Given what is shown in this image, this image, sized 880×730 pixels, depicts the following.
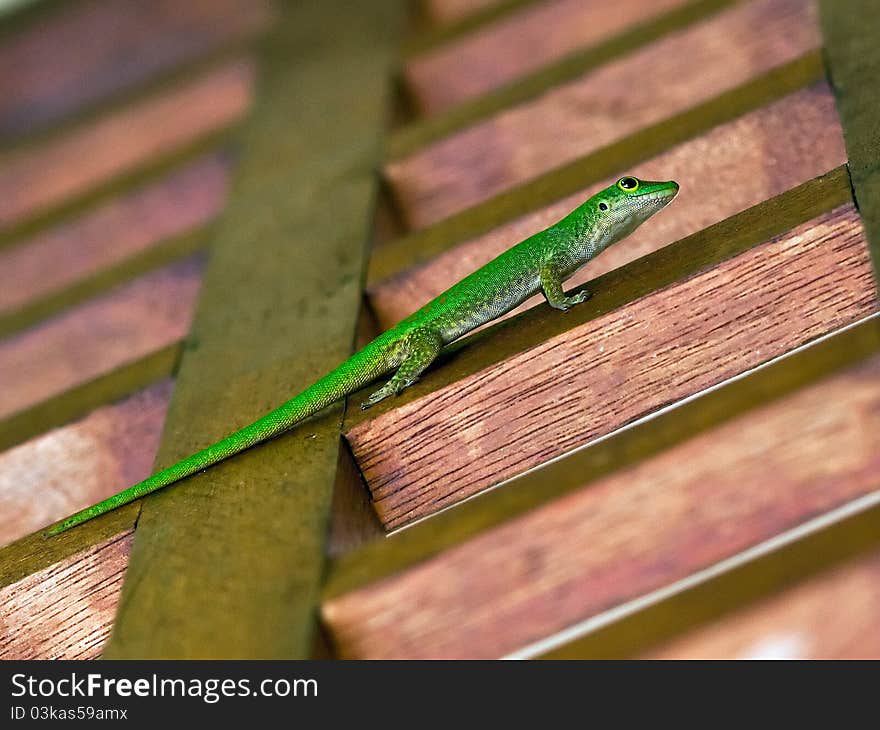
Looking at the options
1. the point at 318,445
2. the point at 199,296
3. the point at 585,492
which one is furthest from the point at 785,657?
the point at 199,296

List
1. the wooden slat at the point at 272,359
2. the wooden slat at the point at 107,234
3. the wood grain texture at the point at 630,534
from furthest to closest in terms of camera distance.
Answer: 1. the wooden slat at the point at 107,234
2. the wooden slat at the point at 272,359
3. the wood grain texture at the point at 630,534

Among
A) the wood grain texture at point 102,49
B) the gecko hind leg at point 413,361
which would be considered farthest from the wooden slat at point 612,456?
the wood grain texture at point 102,49

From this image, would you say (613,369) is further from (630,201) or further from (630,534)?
(630,201)

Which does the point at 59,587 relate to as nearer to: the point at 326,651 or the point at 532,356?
the point at 326,651

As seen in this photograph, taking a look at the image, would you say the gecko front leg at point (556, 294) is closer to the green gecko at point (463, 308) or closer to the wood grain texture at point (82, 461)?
the green gecko at point (463, 308)

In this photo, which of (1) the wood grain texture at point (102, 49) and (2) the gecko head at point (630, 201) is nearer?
(2) the gecko head at point (630, 201)

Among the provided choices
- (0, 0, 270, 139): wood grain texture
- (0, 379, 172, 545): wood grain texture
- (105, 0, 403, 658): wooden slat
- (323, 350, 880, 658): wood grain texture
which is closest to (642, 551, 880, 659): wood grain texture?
(323, 350, 880, 658): wood grain texture

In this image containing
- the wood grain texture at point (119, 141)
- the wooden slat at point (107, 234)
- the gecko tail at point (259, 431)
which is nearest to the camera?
the gecko tail at point (259, 431)
